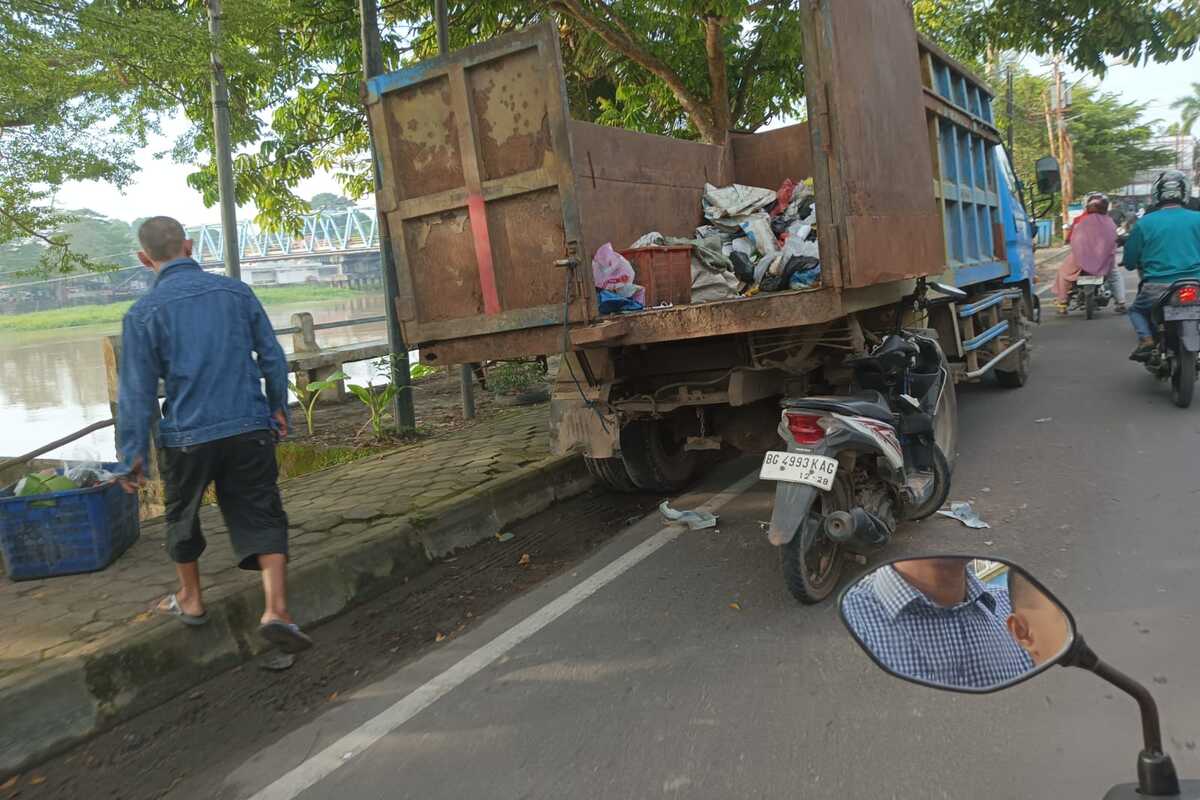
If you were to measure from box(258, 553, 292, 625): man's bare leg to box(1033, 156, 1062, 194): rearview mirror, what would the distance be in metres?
8.38

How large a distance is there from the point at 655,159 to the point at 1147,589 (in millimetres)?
3861

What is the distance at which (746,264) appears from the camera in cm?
531

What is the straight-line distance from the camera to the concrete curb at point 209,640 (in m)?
3.24

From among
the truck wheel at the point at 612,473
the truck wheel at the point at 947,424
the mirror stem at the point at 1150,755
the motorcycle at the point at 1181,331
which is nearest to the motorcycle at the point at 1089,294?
the motorcycle at the point at 1181,331

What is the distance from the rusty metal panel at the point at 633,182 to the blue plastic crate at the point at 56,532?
9.28ft

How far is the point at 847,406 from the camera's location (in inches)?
155

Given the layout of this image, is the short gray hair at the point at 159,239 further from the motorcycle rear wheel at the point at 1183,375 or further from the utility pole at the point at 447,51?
the motorcycle rear wheel at the point at 1183,375

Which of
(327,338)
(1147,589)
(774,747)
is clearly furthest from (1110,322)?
(774,747)

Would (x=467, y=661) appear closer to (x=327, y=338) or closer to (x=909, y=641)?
(x=909, y=641)

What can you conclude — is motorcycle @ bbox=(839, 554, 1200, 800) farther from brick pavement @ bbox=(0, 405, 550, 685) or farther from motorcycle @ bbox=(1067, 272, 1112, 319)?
motorcycle @ bbox=(1067, 272, 1112, 319)

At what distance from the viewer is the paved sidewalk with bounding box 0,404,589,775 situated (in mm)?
3367

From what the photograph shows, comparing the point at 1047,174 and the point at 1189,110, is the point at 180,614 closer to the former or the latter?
the point at 1047,174

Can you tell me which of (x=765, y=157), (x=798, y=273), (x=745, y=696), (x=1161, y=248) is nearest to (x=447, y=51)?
(x=765, y=157)

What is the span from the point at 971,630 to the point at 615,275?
356 cm
